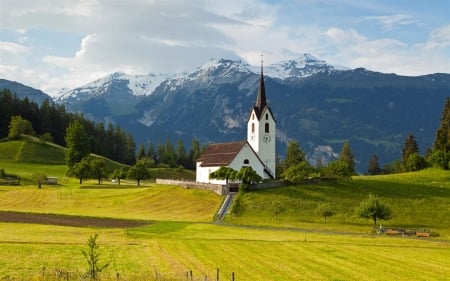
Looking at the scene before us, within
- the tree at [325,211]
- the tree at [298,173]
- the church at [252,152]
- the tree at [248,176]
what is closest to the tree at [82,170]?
the church at [252,152]

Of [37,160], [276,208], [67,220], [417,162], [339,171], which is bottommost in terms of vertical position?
[67,220]

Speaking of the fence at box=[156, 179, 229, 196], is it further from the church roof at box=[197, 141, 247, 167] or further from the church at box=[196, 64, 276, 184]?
the church roof at box=[197, 141, 247, 167]

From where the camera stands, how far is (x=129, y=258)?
4188 cm

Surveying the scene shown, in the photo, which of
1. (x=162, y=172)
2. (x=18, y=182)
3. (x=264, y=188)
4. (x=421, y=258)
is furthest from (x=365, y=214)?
(x=162, y=172)

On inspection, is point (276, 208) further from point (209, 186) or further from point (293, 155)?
point (293, 155)

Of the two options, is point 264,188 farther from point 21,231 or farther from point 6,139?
point 6,139

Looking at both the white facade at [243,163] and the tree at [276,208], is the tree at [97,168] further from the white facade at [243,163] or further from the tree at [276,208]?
the tree at [276,208]

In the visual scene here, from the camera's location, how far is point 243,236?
59.1 m

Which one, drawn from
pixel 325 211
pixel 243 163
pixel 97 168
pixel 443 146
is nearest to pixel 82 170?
pixel 97 168

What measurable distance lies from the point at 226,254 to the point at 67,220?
110 ft

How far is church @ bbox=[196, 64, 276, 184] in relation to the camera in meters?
109

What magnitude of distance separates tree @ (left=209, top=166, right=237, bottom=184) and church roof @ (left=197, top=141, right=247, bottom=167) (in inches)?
164

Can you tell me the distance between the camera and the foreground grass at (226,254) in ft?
121

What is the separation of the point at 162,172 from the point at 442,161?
87775 millimetres
